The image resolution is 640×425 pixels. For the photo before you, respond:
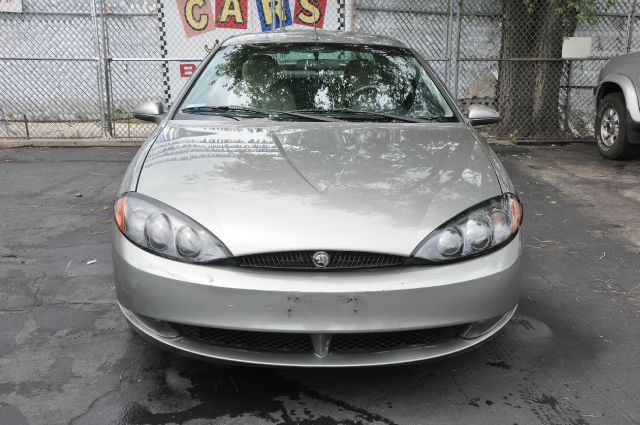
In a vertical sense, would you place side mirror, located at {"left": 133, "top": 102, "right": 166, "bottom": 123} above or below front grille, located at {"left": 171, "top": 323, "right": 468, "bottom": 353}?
Answer: above

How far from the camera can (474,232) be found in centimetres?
249

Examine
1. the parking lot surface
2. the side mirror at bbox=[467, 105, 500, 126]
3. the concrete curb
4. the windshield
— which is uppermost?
the windshield

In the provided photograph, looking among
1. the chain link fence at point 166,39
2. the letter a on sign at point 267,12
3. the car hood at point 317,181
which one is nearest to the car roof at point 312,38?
the car hood at point 317,181

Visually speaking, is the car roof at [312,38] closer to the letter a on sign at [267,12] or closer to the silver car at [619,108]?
the silver car at [619,108]

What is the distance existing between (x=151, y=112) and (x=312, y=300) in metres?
2.26

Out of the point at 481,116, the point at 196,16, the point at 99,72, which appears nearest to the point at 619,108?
the point at 481,116

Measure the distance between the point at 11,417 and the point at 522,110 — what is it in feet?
27.2

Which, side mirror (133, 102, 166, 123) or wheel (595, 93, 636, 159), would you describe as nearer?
side mirror (133, 102, 166, 123)

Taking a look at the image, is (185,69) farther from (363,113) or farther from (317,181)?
(317,181)

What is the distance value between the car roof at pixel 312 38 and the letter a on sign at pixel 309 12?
6.46 metres

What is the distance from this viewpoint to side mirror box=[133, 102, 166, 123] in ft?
13.0

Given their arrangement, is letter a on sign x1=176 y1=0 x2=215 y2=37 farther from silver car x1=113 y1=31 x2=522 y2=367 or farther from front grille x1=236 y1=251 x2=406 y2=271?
front grille x1=236 y1=251 x2=406 y2=271

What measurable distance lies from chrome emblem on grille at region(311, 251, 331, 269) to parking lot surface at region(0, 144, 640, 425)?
0.58 m

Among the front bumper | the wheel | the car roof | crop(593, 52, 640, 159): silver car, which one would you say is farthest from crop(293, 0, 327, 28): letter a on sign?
the front bumper
